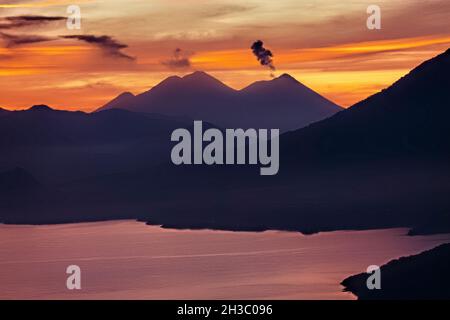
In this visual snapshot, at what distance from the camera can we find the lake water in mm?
111875

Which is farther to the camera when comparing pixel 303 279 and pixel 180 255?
pixel 180 255

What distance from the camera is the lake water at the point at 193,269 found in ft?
367

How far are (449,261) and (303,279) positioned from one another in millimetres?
30341

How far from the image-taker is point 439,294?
8744 centimetres

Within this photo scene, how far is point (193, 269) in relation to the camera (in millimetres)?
143125
